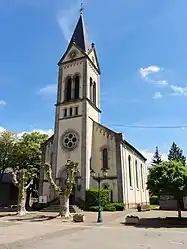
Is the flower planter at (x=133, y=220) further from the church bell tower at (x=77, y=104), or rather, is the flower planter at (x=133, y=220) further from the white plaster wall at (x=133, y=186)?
the white plaster wall at (x=133, y=186)

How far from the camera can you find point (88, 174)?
31281 millimetres

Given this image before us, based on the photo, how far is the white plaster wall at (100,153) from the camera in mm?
31250

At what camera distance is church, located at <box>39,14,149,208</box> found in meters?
31.4

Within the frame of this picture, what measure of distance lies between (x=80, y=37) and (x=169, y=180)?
3041 cm

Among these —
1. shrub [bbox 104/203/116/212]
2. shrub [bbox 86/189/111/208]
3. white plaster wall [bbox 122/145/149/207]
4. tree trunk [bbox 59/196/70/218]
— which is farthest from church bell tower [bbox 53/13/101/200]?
tree trunk [bbox 59/196/70/218]

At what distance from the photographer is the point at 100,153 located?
109 ft

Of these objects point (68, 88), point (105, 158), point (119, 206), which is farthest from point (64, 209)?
point (68, 88)

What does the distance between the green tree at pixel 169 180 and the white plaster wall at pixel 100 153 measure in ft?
38.2

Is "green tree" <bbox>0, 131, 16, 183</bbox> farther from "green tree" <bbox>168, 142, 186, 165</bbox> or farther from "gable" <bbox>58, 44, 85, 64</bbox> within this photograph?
"green tree" <bbox>168, 142, 186, 165</bbox>

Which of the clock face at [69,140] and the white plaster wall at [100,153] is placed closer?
the white plaster wall at [100,153]

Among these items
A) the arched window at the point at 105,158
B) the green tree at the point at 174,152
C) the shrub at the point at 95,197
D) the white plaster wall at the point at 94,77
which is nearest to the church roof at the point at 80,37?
the white plaster wall at the point at 94,77

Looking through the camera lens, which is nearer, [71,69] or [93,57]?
[71,69]

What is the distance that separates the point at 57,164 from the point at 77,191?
198 inches

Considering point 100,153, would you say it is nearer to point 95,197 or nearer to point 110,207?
point 95,197
